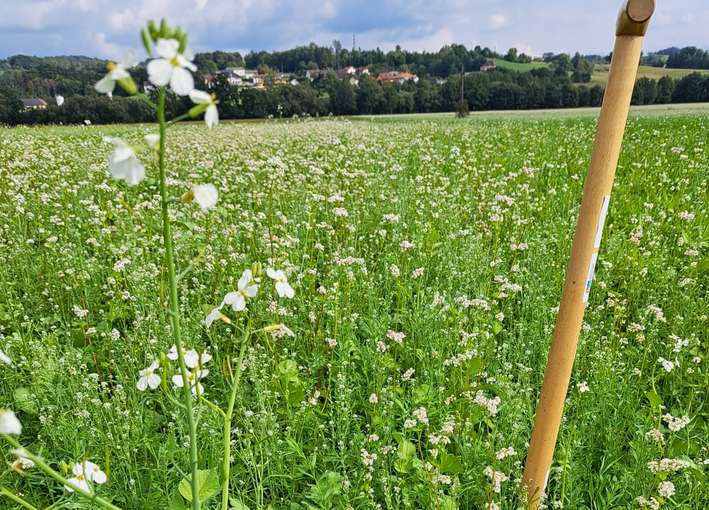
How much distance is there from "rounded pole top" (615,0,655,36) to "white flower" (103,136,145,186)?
1537 mm

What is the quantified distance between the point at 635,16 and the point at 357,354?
2396 mm

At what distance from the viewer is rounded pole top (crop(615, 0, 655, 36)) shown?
1526 millimetres

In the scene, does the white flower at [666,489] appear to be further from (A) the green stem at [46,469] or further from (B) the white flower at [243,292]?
(A) the green stem at [46,469]

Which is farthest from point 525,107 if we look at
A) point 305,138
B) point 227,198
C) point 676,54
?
point 227,198

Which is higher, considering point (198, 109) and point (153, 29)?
point (153, 29)

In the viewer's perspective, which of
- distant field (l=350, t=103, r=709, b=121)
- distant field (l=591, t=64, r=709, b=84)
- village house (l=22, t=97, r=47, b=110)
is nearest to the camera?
distant field (l=350, t=103, r=709, b=121)

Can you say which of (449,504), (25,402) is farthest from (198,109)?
(25,402)

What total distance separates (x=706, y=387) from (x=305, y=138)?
35.7 feet

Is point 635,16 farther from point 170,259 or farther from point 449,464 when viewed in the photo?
point 449,464

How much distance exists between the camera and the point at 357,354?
128 inches

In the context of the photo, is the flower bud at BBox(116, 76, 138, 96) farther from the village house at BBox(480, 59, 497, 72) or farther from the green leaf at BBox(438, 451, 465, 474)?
the village house at BBox(480, 59, 497, 72)

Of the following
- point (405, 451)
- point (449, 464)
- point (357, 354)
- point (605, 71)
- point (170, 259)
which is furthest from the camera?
point (605, 71)

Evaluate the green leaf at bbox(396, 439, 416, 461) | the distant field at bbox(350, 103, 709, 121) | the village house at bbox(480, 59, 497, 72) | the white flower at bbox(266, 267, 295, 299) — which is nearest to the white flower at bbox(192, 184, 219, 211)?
the white flower at bbox(266, 267, 295, 299)

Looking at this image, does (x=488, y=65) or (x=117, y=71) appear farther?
(x=488, y=65)
